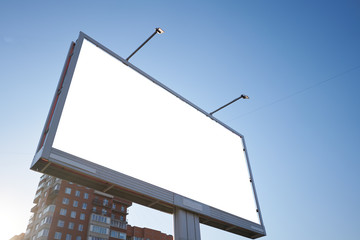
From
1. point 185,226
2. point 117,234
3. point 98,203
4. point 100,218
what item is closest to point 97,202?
point 98,203

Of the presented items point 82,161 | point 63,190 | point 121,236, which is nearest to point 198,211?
point 82,161

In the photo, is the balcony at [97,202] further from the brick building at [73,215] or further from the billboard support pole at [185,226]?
the billboard support pole at [185,226]

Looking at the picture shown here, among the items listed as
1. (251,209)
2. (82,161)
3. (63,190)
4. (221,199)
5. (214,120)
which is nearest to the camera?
(82,161)

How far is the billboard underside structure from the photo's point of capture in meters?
4.89

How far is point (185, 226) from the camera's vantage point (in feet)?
19.8

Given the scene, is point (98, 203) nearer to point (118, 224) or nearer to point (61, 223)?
point (118, 224)

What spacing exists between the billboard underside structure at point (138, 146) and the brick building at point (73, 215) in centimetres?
3848

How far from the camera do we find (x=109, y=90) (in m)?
5.91

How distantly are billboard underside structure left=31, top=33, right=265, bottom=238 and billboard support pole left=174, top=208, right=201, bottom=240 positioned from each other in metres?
0.17

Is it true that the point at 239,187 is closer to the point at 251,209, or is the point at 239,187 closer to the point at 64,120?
the point at 251,209

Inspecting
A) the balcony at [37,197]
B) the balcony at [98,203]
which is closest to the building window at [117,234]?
the balcony at [98,203]

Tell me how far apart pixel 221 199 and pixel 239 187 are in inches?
41.2

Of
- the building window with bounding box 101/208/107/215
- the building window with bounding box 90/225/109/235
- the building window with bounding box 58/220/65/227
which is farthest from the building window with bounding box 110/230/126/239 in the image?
the building window with bounding box 58/220/65/227

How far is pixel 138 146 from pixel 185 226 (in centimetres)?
206
